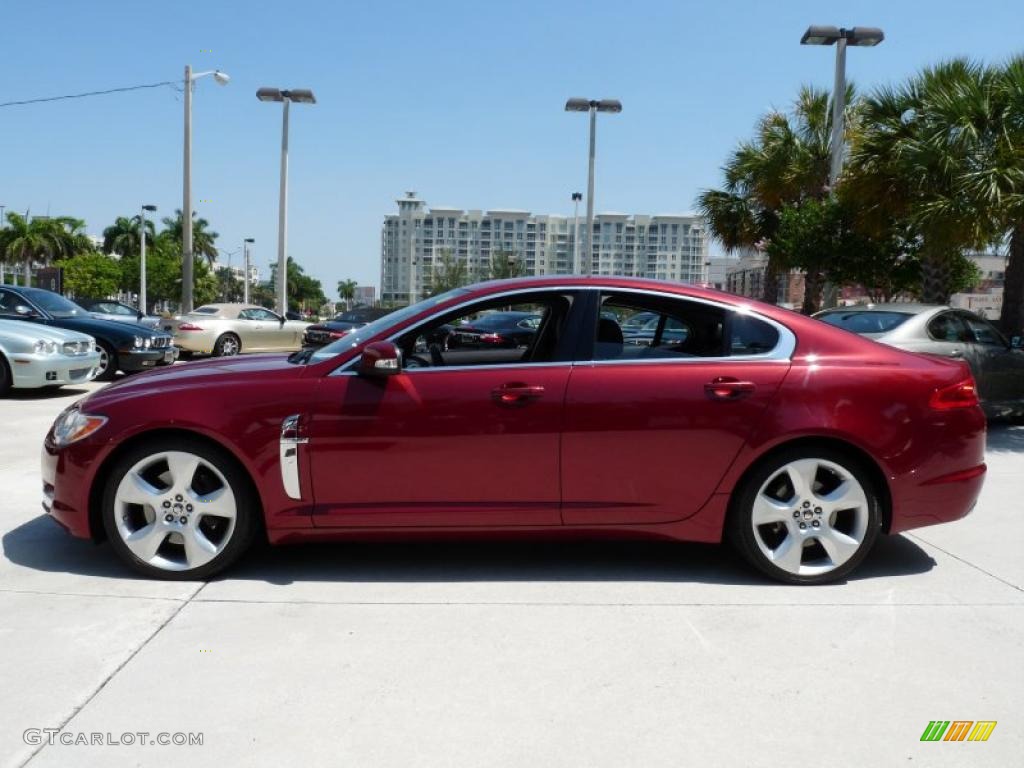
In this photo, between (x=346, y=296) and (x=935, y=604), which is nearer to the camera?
(x=935, y=604)

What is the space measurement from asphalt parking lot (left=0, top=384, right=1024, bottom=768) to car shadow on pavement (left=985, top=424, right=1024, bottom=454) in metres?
4.01

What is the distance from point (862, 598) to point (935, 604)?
1.03 feet

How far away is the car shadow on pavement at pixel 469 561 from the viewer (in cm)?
425

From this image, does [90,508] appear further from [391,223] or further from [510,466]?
[391,223]

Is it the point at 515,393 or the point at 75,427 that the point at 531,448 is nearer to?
the point at 515,393

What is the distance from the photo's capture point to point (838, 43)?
52.6ft

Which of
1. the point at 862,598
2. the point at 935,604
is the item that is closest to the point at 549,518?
the point at 862,598

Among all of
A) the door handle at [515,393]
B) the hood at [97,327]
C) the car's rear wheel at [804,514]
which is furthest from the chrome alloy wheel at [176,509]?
the hood at [97,327]

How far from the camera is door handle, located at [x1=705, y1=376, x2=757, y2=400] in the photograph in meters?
4.04

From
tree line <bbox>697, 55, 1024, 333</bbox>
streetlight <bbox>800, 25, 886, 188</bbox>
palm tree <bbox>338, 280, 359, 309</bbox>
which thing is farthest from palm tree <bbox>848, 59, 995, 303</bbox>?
palm tree <bbox>338, 280, 359, 309</bbox>

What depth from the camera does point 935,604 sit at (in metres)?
3.98

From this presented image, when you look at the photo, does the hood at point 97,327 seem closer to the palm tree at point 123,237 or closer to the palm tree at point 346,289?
the palm tree at point 123,237

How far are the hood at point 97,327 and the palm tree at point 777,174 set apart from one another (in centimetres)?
1450

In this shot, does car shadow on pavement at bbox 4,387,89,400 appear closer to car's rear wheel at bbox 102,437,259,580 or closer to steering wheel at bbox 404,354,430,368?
car's rear wheel at bbox 102,437,259,580
